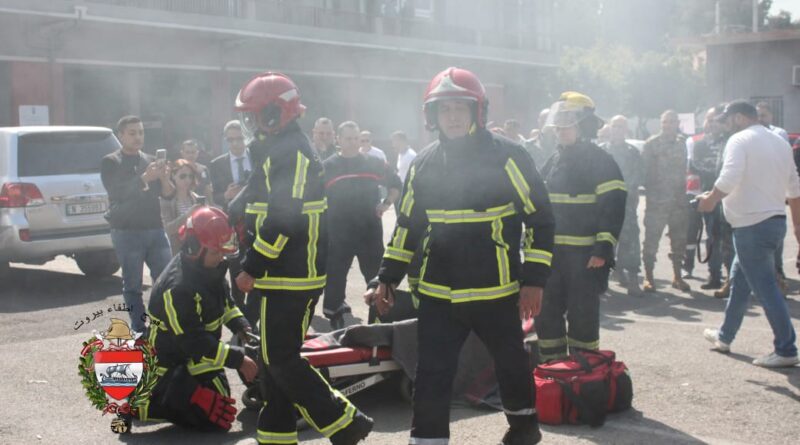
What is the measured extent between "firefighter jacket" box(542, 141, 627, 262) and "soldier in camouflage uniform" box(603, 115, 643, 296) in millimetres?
4217

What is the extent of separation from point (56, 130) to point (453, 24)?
72.1 feet

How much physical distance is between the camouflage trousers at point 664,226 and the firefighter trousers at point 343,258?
337 centimetres

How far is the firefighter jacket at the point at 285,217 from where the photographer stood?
4129mm

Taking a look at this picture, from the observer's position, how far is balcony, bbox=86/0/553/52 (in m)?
22.0

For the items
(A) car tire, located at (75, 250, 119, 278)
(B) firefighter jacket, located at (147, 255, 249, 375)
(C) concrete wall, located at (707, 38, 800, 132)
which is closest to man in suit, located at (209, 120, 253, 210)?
(A) car tire, located at (75, 250, 119, 278)

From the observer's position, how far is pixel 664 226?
9766mm

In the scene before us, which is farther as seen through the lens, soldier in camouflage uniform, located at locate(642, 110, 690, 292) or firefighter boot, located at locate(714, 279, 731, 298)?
soldier in camouflage uniform, located at locate(642, 110, 690, 292)

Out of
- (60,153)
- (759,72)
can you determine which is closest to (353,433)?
(60,153)

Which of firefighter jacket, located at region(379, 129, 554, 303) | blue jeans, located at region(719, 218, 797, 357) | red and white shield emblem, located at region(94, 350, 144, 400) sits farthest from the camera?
blue jeans, located at region(719, 218, 797, 357)

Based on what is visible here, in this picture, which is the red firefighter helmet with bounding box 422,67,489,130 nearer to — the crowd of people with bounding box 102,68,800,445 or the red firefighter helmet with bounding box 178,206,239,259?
the crowd of people with bounding box 102,68,800,445

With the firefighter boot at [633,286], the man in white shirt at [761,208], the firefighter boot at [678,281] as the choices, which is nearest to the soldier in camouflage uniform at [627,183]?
the firefighter boot at [633,286]

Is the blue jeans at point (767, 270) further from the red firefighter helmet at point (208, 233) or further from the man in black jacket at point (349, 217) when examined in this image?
the red firefighter helmet at point (208, 233)

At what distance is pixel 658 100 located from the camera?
44656 millimetres

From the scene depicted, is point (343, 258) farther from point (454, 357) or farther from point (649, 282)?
point (649, 282)
